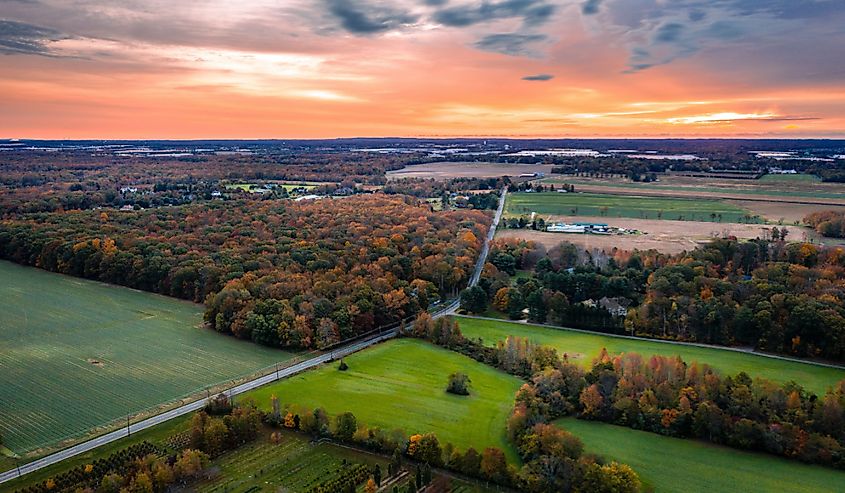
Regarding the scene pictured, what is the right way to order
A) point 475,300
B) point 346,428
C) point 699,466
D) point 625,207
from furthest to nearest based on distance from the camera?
1. point 625,207
2. point 475,300
3. point 346,428
4. point 699,466

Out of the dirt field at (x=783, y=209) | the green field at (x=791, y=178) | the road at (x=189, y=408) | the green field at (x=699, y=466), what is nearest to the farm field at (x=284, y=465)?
the road at (x=189, y=408)

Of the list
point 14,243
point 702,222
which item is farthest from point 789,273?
point 14,243

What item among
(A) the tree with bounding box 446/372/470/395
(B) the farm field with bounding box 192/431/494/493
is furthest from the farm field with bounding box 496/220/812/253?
(B) the farm field with bounding box 192/431/494/493

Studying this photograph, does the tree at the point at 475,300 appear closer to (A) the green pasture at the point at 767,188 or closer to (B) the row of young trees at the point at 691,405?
(B) the row of young trees at the point at 691,405

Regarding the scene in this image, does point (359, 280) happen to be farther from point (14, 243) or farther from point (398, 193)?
point (398, 193)

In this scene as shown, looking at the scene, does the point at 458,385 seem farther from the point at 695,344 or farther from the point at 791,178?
the point at 791,178

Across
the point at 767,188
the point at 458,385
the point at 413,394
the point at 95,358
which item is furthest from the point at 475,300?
the point at 767,188
